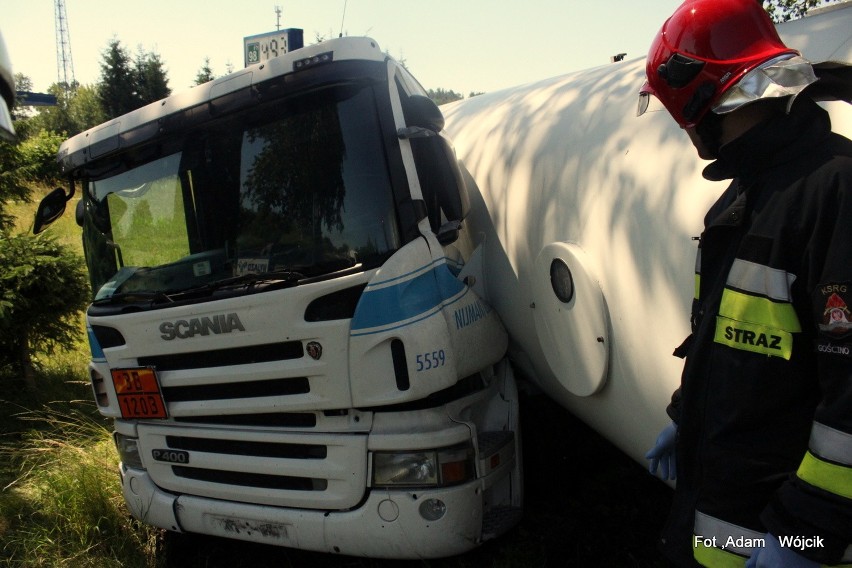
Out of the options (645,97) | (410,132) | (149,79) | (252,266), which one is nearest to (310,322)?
(252,266)

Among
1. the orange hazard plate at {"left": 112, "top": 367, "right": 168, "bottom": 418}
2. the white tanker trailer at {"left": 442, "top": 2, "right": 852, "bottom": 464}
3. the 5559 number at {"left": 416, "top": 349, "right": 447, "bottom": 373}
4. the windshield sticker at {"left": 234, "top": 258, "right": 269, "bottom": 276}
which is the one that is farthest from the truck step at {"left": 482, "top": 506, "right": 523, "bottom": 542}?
the orange hazard plate at {"left": 112, "top": 367, "right": 168, "bottom": 418}

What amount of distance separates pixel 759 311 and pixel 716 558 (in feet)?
2.21

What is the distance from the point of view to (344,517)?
320 centimetres

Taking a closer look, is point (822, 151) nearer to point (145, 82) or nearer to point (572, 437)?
point (572, 437)

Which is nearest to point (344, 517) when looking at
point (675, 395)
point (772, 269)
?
point (675, 395)

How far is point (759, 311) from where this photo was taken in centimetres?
168

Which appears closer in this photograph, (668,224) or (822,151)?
(822,151)

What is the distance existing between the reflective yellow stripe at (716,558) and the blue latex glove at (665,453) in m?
0.46

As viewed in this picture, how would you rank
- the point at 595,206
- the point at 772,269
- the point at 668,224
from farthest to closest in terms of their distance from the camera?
the point at 595,206, the point at 668,224, the point at 772,269

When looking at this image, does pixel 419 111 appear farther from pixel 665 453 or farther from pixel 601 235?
pixel 665 453

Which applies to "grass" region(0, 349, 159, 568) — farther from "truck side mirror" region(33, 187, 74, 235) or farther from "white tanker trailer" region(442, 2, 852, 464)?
"white tanker trailer" region(442, 2, 852, 464)

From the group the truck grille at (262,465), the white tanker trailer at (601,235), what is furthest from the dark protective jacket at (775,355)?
the truck grille at (262,465)

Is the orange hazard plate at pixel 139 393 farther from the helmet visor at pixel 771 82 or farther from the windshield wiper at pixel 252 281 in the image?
the helmet visor at pixel 771 82

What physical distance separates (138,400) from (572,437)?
245 centimetres
